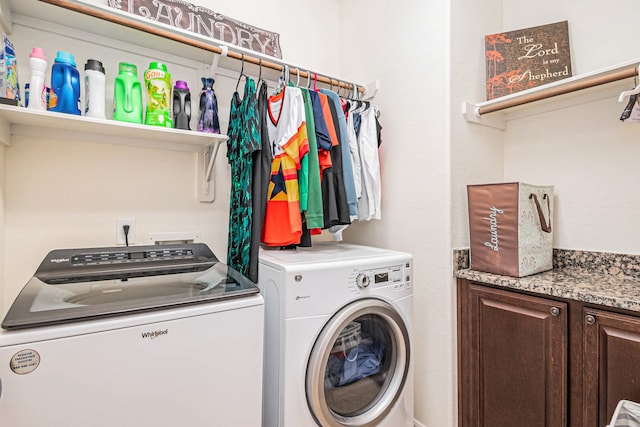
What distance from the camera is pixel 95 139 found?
57.8 inches

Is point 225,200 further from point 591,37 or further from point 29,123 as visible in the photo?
point 591,37

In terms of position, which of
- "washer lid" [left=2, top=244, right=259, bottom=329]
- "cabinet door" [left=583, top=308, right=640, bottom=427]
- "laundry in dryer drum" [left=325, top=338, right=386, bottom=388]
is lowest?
"laundry in dryer drum" [left=325, top=338, right=386, bottom=388]

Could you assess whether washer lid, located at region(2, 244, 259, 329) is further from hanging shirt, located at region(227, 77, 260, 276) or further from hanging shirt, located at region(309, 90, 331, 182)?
hanging shirt, located at region(309, 90, 331, 182)

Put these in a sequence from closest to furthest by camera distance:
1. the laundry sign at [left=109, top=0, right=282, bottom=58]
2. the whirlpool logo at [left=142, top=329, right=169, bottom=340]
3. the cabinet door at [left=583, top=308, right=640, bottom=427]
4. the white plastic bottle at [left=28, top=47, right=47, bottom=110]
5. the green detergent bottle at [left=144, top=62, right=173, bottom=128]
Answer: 1. the whirlpool logo at [left=142, top=329, right=169, bottom=340]
2. the cabinet door at [left=583, top=308, right=640, bottom=427]
3. the white plastic bottle at [left=28, top=47, right=47, bottom=110]
4. the green detergent bottle at [left=144, top=62, right=173, bottom=128]
5. the laundry sign at [left=109, top=0, right=282, bottom=58]

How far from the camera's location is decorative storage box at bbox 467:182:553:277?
140 centimetres

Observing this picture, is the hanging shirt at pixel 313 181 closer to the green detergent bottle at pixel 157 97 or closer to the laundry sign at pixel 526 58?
the green detergent bottle at pixel 157 97

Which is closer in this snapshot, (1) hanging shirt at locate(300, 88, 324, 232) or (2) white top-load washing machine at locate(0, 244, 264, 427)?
(2) white top-load washing machine at locate(0, 244, 264, 427)

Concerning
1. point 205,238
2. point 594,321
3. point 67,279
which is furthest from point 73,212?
point 594,321

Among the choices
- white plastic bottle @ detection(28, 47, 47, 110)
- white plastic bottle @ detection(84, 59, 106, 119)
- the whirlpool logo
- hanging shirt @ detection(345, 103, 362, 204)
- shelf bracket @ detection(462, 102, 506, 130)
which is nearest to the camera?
the whirlpool logo

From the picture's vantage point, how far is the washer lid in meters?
0.84

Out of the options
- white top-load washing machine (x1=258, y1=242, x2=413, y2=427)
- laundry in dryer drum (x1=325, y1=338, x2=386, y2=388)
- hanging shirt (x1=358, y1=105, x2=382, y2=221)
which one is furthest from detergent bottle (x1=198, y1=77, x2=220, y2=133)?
laundry in dryer drum (x1=325, y1=338, x2=386, y2=388)

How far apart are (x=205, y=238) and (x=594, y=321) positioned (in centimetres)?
174

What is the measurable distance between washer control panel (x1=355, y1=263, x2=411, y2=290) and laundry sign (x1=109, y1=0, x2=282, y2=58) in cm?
139

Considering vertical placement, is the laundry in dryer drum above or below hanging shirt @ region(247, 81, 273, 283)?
below
